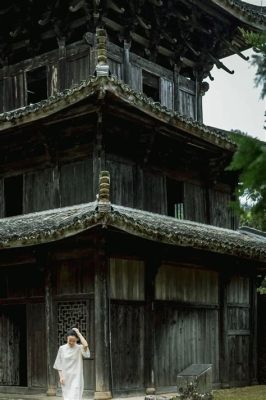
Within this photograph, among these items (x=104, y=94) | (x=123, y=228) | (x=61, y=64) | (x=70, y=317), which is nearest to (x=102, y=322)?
(x=70, y=317)

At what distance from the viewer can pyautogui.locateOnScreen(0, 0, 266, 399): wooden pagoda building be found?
13.5 metres

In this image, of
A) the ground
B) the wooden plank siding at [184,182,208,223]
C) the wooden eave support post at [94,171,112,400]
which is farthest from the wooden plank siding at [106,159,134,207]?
the ground

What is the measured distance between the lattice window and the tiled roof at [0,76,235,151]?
3781 mm

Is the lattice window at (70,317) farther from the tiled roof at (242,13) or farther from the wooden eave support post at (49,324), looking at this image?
the tiled roof at (242,13)

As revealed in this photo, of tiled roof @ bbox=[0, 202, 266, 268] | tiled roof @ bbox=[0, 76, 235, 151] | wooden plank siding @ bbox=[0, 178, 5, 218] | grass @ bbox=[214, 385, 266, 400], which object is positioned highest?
tiled roof @ bbox=[0, 76, 235, 151]

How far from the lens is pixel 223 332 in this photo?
1652 centimetres

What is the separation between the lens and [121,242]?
13781 mm

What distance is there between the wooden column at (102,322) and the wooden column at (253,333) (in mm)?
5305

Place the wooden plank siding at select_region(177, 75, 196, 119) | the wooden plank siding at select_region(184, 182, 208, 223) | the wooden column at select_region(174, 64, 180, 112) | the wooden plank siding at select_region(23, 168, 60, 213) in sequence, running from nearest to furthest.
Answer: the wooden plank siding at select_region(23, 168, 60, 213)
the wooden plank siding at select_region(184, 182, 208, 223)
the wooden column at select_region(174, 64, 180, 112)
the wooden plank siding at select_region(177, 75, 196, 119)

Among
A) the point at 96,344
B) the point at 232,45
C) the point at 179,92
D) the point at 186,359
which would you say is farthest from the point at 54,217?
the point at 232,45

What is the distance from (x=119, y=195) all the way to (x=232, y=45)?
613cm

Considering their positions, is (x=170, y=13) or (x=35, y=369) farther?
(x=170, y=13)

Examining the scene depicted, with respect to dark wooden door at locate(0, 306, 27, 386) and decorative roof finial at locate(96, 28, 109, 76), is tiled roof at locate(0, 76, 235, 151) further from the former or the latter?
dark wooden door at locate(0, 306, 27, 386)

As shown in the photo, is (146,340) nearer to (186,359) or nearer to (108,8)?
(186,359)
